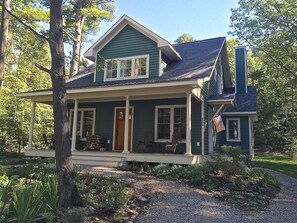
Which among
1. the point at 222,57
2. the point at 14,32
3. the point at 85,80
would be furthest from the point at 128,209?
the point at 14,32

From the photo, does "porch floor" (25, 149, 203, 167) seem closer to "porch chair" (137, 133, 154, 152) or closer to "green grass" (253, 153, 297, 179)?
"porch chair" (137, 133, 154, 152)

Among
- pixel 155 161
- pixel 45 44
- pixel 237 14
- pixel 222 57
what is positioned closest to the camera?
pixel 155 161

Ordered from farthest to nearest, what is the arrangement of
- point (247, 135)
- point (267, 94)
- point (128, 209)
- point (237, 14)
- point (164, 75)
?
point (267, 94) → point (237, 14) → point (247, 135) → point (164, 75) → point (128, 209)

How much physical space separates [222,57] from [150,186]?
11.7m

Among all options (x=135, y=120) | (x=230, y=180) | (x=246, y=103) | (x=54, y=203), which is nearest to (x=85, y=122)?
(x=135, y=120)

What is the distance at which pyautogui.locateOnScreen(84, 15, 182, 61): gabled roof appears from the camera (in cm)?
1260

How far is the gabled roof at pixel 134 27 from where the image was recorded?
1260 cm

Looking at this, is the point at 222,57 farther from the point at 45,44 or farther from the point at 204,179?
the point at 45,44

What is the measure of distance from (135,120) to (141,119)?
1.04ft

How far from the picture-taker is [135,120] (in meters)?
13.3

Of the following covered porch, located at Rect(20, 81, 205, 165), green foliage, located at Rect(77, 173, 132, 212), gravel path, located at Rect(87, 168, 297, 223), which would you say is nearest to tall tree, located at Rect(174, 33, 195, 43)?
covered porch, located at Rect(20, 81, 205, 165)

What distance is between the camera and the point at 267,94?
28688 mm

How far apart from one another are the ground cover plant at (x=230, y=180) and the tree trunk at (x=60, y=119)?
3.81 metres

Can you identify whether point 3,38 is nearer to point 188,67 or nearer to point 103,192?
point 188,67
